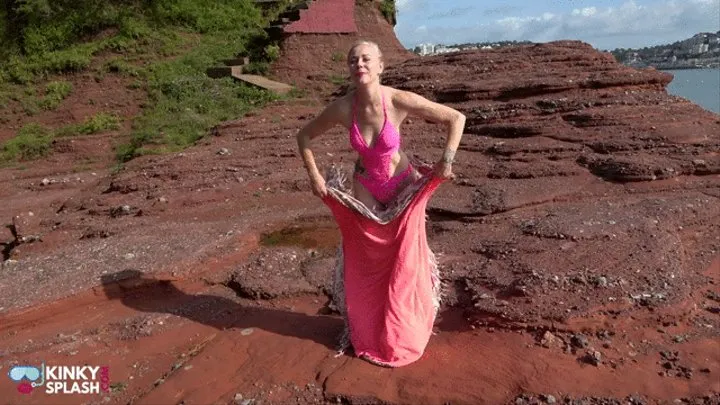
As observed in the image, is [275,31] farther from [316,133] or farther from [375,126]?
[375,126]

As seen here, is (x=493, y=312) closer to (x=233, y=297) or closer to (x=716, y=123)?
(x=233, y=297)

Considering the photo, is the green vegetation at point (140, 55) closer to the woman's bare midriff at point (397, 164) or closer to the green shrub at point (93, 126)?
the green shrub at point (93, 126)

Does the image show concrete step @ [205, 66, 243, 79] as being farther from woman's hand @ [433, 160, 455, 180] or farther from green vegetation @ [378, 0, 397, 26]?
woman's hand @ [433, 160, 455, 180]

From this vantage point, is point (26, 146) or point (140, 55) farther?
point (140, 55)

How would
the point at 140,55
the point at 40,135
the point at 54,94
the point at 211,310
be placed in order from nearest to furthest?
the point at 211,310 < the point at 40,135 < the point at 54,94 < the point at 140,55

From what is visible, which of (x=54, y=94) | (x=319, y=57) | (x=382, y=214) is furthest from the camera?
(x=319, y=57)

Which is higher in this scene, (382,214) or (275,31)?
(275,31)

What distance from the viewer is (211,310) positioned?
4.23m

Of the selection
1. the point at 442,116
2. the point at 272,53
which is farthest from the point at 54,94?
the point at 442,116

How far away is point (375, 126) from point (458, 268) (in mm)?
1681

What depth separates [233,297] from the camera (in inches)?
175

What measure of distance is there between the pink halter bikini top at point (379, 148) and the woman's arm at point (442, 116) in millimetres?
113

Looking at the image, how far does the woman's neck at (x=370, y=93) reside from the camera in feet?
10.1

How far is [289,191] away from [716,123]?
5312mm
